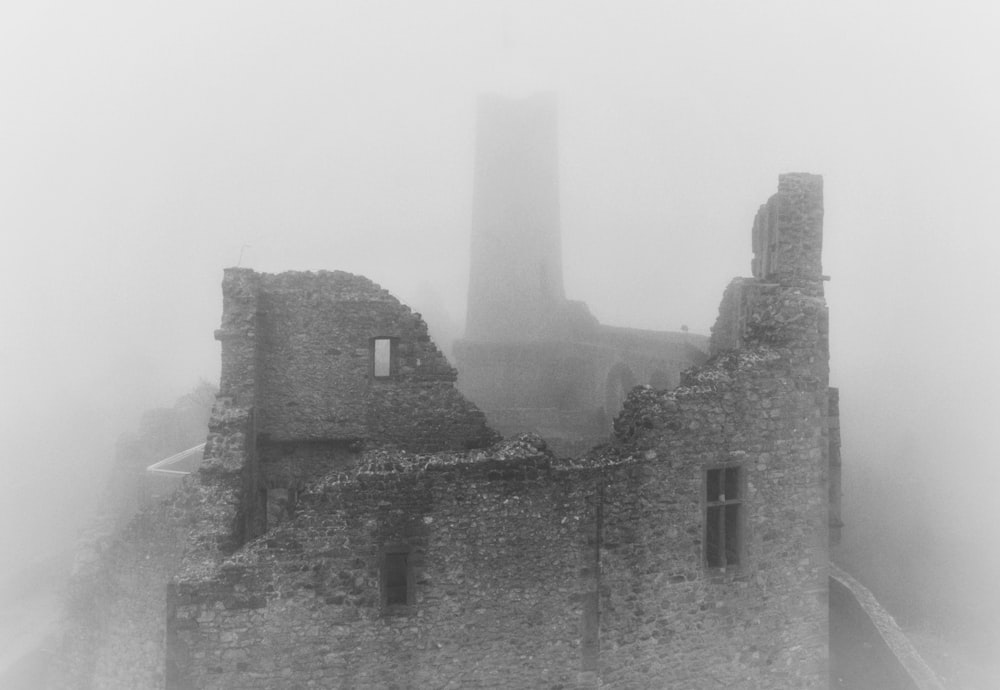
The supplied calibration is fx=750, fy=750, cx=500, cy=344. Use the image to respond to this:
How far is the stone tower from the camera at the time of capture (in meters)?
29.9

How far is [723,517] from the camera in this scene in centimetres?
1048

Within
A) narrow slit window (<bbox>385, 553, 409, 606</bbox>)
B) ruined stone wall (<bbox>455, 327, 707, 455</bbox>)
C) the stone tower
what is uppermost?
the stone tower

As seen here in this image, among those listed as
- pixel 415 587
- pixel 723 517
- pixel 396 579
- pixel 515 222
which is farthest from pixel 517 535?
pixel 515 222

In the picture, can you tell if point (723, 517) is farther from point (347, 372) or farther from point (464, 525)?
point (347, 372)

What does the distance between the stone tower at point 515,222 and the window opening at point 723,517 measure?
61.5 feet

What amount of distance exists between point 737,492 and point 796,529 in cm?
114

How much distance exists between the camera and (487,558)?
9.43 meters

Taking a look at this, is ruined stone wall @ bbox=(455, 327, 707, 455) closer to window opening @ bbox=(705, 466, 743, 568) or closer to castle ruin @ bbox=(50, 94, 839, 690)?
castle ruin @ bbox=(50, 94, 839, 690)

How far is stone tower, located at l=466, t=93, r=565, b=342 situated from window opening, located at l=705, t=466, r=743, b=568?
61.5 feet

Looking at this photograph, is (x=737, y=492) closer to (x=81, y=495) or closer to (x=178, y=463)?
(x=178, y=463)

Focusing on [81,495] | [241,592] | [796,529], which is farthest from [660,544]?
[81,495]

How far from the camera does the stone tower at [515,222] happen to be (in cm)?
2988

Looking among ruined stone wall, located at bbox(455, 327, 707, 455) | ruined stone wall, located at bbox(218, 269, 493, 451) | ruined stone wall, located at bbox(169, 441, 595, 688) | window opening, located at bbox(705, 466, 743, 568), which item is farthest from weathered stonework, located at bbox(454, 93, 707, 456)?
ruined stone wall, located at bbox(169, 441, 595, 688)

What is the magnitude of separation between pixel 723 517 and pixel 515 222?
21774mm
